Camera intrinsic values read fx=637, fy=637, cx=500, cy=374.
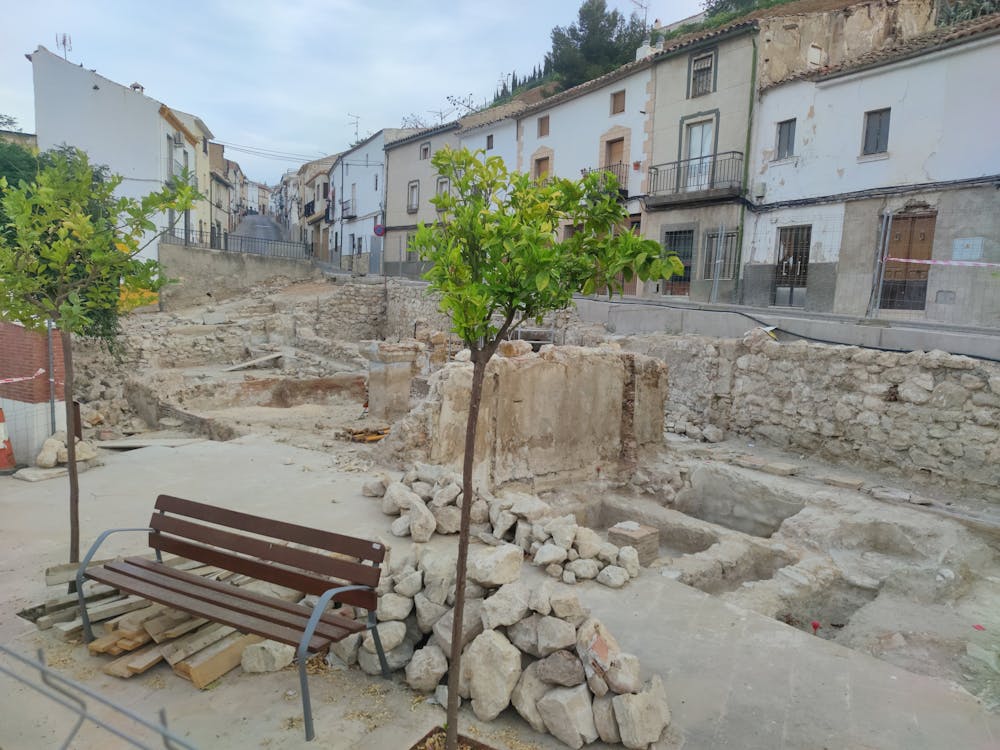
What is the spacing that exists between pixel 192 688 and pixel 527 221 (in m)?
3.03

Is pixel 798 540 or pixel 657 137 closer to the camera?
pixel 798 540

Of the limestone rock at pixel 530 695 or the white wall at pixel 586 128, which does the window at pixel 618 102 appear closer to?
the white wall at pixel 586 128

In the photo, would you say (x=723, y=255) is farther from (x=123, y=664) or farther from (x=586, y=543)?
(x=123, y=664)

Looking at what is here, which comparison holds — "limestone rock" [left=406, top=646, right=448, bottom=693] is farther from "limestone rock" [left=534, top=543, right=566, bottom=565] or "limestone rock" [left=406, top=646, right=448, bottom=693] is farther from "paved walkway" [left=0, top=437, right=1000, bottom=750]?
"limestone rock" [left=534, top=543, right=566, bottom=565]

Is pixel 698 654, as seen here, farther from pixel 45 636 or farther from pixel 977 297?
pixel 977 297

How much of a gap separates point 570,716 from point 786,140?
17.8 meters

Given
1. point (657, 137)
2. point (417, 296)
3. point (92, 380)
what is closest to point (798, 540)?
point (92, 380)

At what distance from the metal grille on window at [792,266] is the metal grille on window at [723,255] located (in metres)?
1.42

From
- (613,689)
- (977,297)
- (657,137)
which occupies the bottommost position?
(613,689)

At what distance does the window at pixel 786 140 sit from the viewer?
16938mm

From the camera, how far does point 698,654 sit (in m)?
3.95

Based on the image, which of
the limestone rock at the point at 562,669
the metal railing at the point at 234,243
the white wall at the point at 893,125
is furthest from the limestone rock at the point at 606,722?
the metal railing at the point at 234,243

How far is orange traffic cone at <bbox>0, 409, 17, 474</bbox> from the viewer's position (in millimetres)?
7254

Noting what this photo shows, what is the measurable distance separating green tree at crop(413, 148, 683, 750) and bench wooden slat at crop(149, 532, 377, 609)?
0.75 metres
